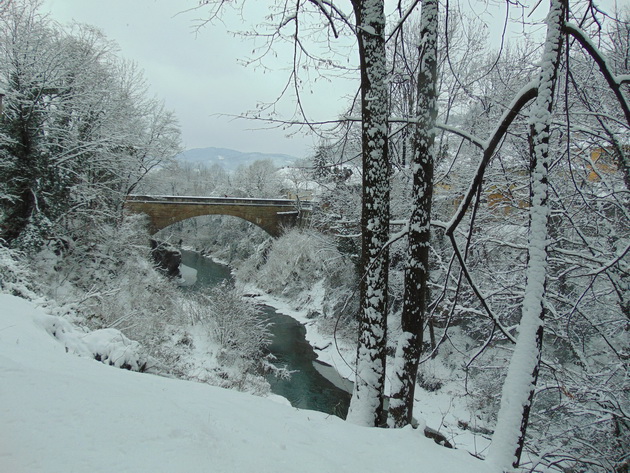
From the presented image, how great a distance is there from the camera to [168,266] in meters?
23.7

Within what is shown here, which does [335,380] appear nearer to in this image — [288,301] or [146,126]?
[288,301]

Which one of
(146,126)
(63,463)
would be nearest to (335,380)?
(63,463)

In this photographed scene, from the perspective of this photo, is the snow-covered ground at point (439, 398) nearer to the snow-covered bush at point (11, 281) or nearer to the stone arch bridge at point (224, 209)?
the snow-covered bush at point (11, 281)

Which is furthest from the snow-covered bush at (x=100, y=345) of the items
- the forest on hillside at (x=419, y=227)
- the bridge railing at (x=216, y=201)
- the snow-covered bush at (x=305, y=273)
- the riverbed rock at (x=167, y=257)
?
the riverbed rock at (x=167, y=257)

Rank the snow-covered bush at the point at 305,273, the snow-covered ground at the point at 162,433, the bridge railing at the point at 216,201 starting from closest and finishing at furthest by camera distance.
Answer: the snow-covered ground at the point at 162,433 < the snow-covered bush at the point at 305,273 < the bridge railing at the point at 216,201

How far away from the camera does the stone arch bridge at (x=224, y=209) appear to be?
22.0 meters

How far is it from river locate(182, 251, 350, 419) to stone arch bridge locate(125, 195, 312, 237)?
8.46 metres

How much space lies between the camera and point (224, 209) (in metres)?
24.9

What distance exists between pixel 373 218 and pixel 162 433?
104 inches

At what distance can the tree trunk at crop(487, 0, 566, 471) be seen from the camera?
7.88 feet

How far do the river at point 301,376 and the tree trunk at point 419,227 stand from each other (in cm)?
415

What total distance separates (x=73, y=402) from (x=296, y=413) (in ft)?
5.53

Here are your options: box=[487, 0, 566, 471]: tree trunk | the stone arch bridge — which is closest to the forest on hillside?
box=[487, 0, 566, 471]: tree trunk

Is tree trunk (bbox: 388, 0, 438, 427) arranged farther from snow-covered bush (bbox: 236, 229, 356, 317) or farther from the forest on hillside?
snow-covered bush (bbox: 236, 229, 356, 317)
